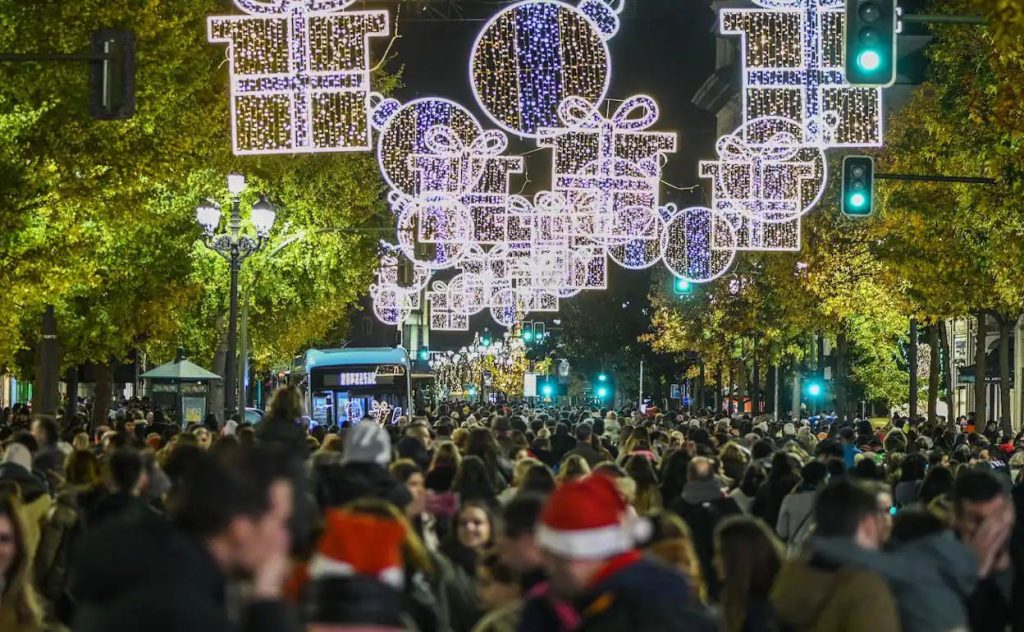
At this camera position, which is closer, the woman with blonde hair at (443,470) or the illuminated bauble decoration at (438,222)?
the woman with blonde hair at (443,470)

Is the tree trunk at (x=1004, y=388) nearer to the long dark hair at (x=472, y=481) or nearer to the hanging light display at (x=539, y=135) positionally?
the hanging light display at (x=539, y=135)

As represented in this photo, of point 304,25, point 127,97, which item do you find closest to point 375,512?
point 127,97

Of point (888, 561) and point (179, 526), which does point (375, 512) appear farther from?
point (179, 526)

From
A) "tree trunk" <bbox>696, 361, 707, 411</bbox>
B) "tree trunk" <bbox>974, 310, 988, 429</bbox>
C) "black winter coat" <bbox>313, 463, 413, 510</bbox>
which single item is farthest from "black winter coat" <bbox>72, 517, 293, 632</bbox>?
"tree trunk" <bbox>696, 361, 707, 411</bbox>

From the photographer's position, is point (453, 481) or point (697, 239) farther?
point (697, 239)

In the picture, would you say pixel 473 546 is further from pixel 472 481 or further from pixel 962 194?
pixel 962 194

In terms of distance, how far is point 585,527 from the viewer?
5.50 meters

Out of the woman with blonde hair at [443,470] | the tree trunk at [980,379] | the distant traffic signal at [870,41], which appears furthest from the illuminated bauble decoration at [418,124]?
the woman with blonde hair at [443,470]

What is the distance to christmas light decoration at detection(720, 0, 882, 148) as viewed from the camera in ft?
90.7

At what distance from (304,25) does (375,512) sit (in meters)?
19.6

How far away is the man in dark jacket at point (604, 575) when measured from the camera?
17.7 feet

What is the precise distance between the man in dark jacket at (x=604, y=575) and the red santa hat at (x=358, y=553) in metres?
0.61

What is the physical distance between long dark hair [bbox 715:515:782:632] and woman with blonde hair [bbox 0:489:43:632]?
9.81 ft

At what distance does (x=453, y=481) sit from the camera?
14273mm
